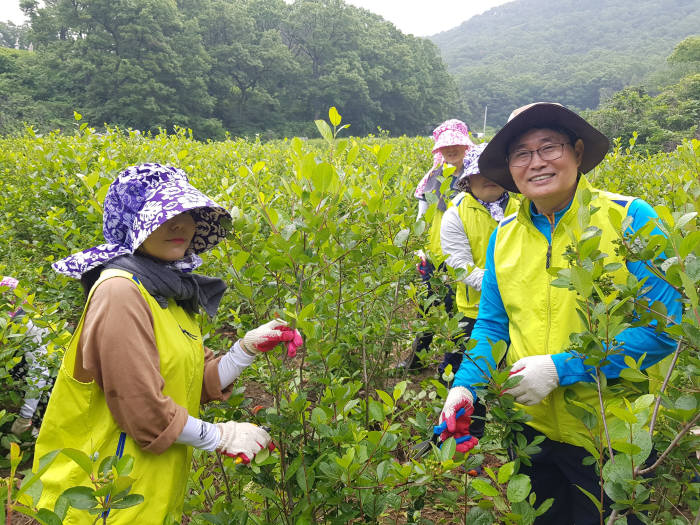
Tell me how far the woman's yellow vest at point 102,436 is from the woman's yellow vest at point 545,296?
1148mm

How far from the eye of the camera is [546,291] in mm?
1445

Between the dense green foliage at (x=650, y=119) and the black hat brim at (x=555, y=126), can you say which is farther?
the dense green foliage at (x=650, y=119)

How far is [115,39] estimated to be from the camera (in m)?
34.1

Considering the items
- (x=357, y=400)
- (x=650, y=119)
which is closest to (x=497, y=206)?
(x=357, y=400)

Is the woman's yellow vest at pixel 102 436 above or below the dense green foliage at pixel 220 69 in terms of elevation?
below

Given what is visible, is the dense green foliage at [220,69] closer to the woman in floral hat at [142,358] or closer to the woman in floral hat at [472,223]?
the woman in floral hat at [472,223]

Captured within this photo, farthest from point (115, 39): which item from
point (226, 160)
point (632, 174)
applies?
point (632, 174)

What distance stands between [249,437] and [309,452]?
0.63ft

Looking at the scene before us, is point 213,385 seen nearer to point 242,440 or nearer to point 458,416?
point 242,440

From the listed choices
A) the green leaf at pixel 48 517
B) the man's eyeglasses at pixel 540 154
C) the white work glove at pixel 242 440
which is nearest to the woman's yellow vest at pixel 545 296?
the man's eyeglasses at pixel 540 154

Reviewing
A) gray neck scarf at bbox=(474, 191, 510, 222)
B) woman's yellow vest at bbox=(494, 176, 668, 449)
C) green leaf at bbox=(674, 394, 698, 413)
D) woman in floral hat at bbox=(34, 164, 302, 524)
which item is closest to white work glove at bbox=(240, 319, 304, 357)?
woman in floral hat at bbox=(34, 164, 302, 524)

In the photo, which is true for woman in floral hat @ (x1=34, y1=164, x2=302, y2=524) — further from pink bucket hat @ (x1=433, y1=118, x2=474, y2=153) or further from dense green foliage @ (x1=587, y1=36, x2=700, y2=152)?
dense green foliage @ (x1=587, y1=36, x2=700, y2=152)

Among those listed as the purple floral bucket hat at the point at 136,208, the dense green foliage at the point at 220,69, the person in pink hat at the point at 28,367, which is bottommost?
the person in pink hat at the point at 28,367

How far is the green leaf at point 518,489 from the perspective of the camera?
3.04ft
